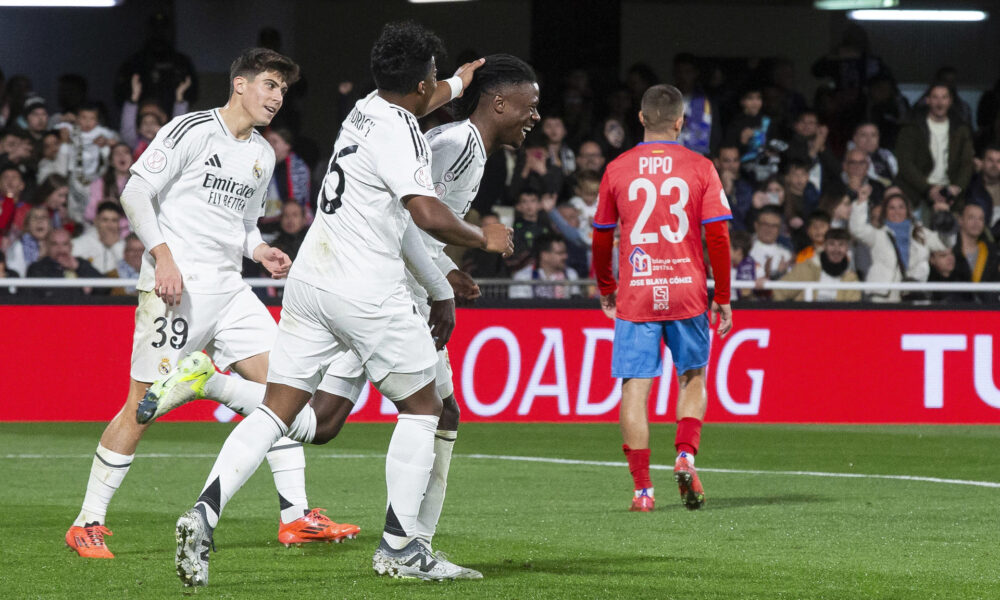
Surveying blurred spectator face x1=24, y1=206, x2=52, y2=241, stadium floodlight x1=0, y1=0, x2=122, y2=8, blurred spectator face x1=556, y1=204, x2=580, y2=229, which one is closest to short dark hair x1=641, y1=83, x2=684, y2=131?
blurred spectator face x1=556, y1=204, x2=580, y2=229

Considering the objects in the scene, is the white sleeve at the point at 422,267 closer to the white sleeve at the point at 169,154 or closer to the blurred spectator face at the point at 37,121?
the white sleeve at the point at 169,154

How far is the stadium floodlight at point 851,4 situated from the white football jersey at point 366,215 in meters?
15.4

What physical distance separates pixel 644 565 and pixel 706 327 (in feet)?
7.60

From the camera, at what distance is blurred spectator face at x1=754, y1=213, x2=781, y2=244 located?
14.8 m

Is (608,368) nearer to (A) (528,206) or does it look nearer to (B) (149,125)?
(A) (528,206)

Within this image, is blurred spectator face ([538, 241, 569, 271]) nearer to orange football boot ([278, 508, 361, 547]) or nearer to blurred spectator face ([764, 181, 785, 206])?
blurred spectator face ([764, 181, 785, 206])

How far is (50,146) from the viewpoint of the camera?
15.4m

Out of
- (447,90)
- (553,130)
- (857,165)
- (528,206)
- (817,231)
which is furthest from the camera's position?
(857,165)

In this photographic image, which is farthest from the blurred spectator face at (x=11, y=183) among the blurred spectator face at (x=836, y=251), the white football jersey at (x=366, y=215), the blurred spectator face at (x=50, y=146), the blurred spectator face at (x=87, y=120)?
the white football jersey at (x=366, y=215)

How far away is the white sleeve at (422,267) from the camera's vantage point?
19.0 feet

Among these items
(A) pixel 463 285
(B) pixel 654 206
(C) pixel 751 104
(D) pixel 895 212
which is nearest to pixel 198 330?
(A) pixel 463 285

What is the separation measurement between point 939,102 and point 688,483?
395 inches

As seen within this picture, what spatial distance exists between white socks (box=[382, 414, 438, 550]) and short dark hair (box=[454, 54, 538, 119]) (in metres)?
1.59

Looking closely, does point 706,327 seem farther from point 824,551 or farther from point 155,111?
point 155,111
